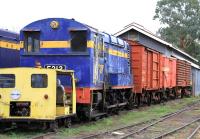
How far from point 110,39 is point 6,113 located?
255 inches

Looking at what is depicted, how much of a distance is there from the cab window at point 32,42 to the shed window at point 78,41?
46.6 inches

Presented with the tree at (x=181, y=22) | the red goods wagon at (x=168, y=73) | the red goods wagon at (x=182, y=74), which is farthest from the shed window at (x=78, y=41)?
the tree at (x=181, y=22)

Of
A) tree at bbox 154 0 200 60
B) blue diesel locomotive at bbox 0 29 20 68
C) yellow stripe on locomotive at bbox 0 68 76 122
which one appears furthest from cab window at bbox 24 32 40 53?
tree at bbox 154 0 200 60

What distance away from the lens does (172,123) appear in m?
17.9

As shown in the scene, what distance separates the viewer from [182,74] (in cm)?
3956

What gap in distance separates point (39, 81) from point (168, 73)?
20.1 metres

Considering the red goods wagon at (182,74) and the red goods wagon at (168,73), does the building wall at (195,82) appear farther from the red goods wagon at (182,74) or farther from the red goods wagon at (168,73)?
the red goods wagon at (168,73)

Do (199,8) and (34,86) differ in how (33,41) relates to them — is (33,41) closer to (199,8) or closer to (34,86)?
(34,86)

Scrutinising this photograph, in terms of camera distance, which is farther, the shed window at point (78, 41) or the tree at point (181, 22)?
the tree at point (181, 22)

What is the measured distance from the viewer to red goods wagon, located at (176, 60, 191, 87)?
3765 cm

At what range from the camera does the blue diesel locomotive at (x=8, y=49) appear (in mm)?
16678

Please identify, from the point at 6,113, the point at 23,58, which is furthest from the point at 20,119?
the point at 23,58

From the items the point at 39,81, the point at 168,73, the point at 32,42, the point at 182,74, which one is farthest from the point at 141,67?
the point at 182,74

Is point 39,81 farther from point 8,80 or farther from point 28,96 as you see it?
point 8,80
